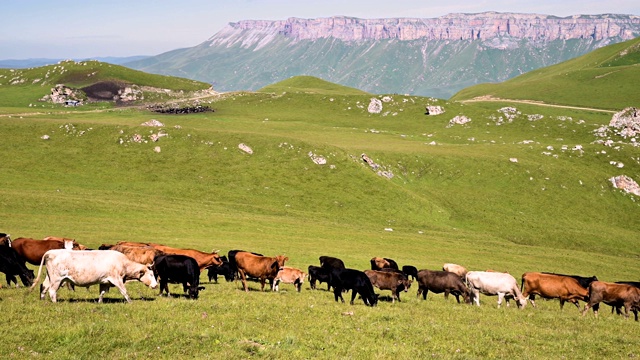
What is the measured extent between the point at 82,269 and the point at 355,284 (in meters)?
13.2

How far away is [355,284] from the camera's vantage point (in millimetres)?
26234

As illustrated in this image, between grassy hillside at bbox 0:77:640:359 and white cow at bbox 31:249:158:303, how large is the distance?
1.10m

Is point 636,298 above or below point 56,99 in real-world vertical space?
below

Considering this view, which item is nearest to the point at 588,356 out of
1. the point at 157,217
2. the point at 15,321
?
the point at 15,321

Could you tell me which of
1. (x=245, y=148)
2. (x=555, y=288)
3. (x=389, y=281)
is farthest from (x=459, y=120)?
(x=389, y=281)

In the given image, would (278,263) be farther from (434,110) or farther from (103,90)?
(103,90)

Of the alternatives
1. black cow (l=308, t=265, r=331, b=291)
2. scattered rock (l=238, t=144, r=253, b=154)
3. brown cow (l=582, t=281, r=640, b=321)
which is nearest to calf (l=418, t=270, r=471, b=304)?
black cow (l=308, t=265, r=331, b=291)

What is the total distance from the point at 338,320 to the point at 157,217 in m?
42.5

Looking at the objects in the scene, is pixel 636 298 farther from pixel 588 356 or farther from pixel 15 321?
pixel 15 321

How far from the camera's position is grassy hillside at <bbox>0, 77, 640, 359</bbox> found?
1783 cm

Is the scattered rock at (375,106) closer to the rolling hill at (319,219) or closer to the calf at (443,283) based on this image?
the rolling hill at (319,219)

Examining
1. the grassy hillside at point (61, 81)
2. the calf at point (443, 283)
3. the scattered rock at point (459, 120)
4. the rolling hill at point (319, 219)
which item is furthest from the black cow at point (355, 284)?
the grassy hillside at point (61, 81)

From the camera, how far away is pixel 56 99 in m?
163

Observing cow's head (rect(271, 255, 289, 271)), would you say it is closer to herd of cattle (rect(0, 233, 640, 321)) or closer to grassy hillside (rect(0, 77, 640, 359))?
herd of cattle (rect(0, 233, 640, 321))
